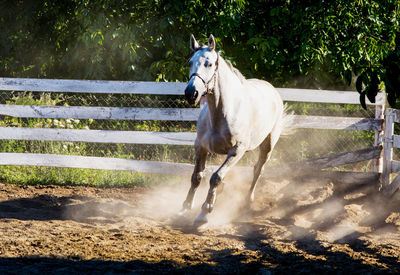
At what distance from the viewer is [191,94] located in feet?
12.8

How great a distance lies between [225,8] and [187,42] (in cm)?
150

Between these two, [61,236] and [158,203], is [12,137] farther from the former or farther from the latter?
[61,236]

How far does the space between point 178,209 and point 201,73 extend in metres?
2.17

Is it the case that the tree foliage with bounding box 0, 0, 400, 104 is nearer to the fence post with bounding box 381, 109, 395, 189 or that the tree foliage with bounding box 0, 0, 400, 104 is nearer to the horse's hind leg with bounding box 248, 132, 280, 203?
the fence post with bounding box 381, 109, 395, 189

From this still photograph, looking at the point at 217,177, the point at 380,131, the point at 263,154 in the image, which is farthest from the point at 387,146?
the point at 217,177

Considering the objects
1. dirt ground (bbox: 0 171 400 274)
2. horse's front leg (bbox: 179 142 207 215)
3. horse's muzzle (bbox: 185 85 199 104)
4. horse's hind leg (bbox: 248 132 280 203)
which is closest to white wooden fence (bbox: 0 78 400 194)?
dirt ground (bbox: 0 171 400 274)

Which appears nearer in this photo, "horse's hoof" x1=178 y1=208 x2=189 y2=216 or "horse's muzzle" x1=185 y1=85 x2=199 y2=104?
"horse's muzzle" x1=185 y1=85 x2=199 y2=104

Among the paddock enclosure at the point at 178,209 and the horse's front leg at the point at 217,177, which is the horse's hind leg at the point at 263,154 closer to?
the paddock enclosure at the point at 178,209

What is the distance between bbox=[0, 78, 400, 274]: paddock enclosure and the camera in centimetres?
344

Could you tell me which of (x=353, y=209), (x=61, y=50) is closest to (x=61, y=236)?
(x=353, y=209)

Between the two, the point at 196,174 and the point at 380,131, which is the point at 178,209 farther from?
the point at 380,131

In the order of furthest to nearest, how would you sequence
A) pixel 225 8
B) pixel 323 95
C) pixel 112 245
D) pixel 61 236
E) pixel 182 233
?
pixel 225 8 → pixel 323 95 → pixel 182 233 → pixel 61 236 → pixel 112 245

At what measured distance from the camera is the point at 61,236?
4.02 m

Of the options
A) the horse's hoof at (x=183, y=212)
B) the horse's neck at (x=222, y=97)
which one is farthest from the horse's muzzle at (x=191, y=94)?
the horse's hoof at (x=183, y=212)
